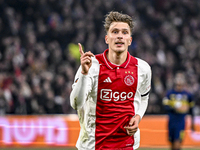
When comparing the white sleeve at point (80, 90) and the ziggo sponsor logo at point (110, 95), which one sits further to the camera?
the ziggo sponsor logo at point (110, 95)

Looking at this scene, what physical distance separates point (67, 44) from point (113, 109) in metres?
10.5

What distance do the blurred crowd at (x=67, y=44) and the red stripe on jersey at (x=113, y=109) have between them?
723cm

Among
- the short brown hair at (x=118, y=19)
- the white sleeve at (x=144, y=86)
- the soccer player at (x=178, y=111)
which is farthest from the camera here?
the soccer player at (x=178, y=111)

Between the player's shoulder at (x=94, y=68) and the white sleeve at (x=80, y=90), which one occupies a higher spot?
the player's shoulder at (x=94, y=68)

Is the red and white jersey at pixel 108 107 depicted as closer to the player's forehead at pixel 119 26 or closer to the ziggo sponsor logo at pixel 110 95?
the ziggo sponsor logo at pixel 110 95

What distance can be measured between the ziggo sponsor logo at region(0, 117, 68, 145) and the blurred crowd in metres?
0.96

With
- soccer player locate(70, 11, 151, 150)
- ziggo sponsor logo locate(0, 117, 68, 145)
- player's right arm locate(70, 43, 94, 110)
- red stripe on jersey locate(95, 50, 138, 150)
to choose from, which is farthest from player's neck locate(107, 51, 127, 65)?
ziggo sponsor logo locate(0, 117, 68, 145)

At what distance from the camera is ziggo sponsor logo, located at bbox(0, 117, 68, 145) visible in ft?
31.2

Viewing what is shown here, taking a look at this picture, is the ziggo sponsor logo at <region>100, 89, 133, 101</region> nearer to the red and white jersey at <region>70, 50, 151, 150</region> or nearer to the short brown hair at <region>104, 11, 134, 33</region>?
the red and white jersey at <region>70, 50, 151, 150</region>

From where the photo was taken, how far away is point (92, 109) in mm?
3756

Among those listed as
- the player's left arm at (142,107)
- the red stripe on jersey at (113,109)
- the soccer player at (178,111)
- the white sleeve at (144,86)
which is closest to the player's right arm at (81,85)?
the red stripe on jersey at (113,109)

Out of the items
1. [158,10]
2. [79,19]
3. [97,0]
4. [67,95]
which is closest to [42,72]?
[67,95]

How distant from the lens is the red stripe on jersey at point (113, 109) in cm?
371

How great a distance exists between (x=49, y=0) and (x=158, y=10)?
17.1 feet
